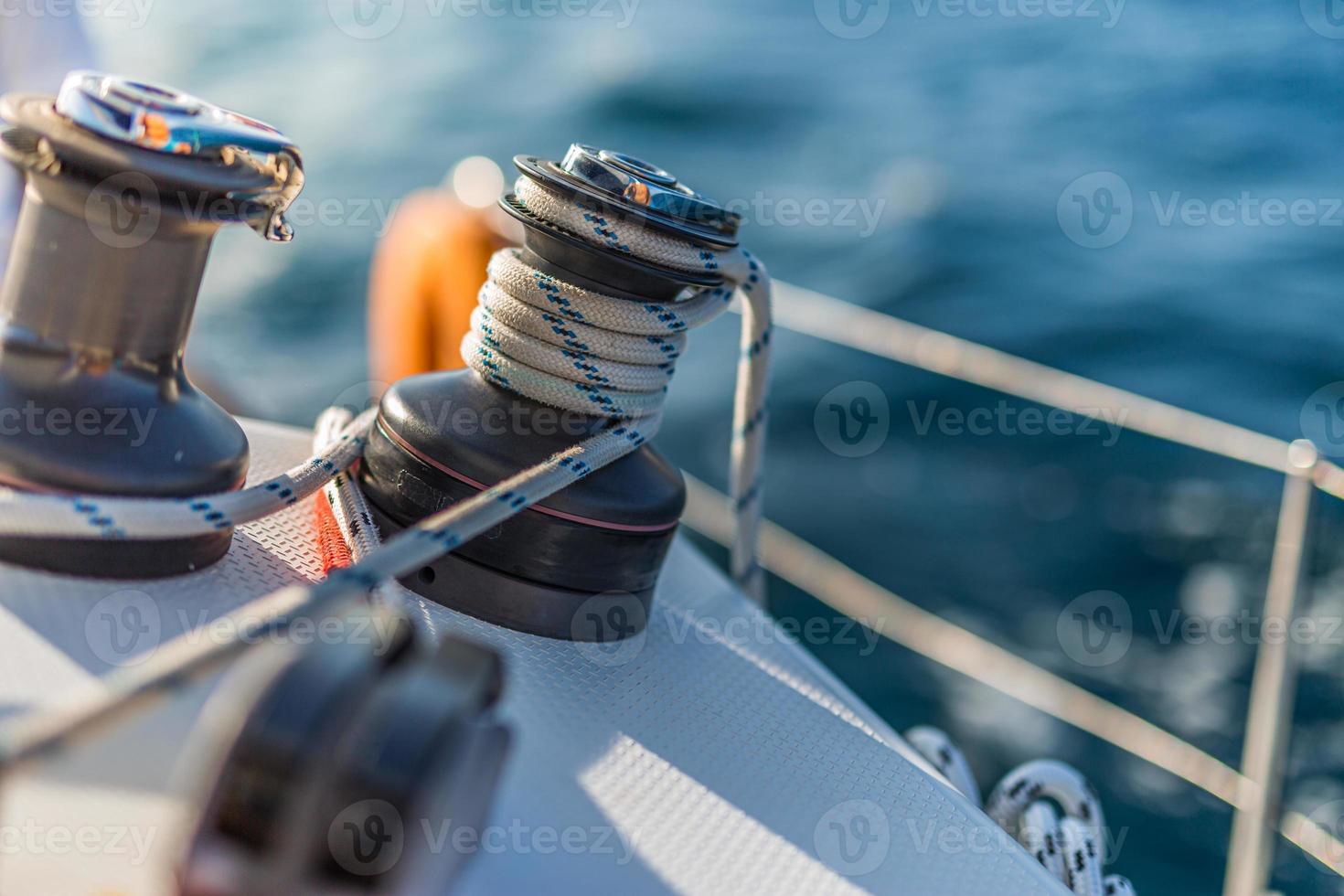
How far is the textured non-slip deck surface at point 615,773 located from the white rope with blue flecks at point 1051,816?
153 millimetres

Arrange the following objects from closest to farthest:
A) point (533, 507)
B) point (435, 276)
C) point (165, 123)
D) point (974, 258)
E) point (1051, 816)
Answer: point (165, 123) → point (533, 507) → point (1051, 816) → point (435, 276) → point (974, 258)

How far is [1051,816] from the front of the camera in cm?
118

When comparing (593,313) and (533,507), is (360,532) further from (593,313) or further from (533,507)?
(593,313)

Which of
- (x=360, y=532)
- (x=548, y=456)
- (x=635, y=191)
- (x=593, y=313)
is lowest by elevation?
(x=360, y=532)

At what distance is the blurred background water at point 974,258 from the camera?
3.34 meters

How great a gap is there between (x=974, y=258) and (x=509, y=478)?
448 cm

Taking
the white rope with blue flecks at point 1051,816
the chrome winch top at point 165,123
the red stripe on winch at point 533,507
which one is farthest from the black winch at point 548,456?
the white rope with blue flecks at point 1051,816

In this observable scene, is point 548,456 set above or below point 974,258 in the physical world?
below

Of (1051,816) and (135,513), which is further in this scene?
(1051,816)

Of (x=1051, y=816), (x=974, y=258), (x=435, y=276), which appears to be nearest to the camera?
(x=1051, y=816)

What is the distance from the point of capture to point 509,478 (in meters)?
1.00

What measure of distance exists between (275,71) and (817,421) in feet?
17.0

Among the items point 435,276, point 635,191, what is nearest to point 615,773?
point 635,191

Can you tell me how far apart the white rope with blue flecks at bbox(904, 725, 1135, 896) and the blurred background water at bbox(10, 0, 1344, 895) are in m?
1.71
